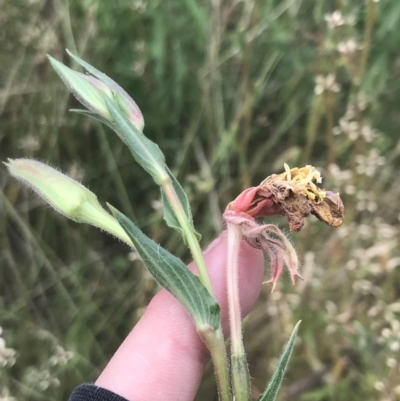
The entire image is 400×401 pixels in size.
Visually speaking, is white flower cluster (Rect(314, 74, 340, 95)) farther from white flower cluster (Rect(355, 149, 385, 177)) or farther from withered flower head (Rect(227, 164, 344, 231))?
withered flower head (Rect(227, 164, 344, 231))

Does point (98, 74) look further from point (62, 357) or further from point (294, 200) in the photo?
point (62, 357)

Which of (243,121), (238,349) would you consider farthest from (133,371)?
(243,121)

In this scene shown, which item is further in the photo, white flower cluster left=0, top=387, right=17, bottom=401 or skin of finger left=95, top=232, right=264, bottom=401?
white flower cluster left=0, top=387, right=17, bottom=401

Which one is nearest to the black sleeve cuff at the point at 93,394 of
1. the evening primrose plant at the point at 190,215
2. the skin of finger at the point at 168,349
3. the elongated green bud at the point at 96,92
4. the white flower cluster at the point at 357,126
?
the skin of finger at the point at 168,349

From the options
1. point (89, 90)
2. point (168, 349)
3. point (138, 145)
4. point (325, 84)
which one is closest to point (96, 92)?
point (89, 90)

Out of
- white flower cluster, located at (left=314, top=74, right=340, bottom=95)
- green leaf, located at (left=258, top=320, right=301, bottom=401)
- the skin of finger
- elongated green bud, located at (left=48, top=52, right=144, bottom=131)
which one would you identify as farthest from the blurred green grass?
green leaf, located at (left=258, top=320, right=301, bottom=401)
